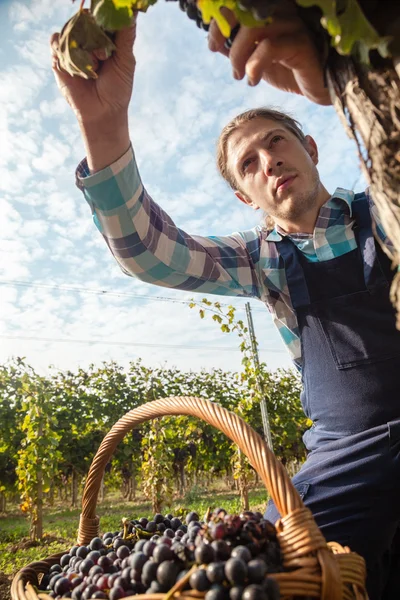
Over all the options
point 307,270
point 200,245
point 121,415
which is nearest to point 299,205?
point 307,270

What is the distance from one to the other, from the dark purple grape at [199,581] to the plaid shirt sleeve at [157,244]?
0.95 m

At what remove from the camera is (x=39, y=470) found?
308 inches

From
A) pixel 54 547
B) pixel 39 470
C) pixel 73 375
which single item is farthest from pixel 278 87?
pixel 73 375

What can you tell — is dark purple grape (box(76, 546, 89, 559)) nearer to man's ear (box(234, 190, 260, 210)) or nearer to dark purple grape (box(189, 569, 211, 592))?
dark purple grape (box(189, 569, 211, 592))

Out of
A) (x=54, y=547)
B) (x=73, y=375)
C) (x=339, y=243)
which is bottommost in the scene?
(x=54, y=547)

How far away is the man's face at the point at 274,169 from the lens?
65.2 inches

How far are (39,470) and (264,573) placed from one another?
8.12 metres

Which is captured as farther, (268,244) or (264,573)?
(268,244)

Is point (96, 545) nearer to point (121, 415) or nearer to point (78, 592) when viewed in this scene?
point (78, 592)

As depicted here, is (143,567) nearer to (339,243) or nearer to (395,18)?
(395,18)

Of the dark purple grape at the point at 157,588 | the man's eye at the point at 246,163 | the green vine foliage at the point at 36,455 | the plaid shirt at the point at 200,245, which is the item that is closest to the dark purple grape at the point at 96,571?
the dark purple grape at the point at 157,588

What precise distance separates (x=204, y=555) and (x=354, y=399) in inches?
30.7

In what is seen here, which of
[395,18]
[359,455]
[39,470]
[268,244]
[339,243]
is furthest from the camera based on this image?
[39,470]

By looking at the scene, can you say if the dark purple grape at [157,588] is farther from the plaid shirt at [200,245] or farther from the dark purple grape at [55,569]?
the plaid shirt at [200,245]
